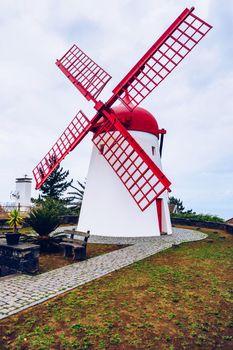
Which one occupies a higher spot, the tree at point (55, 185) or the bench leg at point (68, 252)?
the tree at point (55, 185)

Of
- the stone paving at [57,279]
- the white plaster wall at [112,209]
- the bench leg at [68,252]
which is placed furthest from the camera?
the white plaster wall at [112,209]

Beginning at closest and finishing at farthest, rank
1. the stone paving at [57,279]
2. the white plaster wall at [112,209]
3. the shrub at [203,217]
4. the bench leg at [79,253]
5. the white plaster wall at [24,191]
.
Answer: the stone paving at [57,279]
the bench leg at [79,253]
the white plaster wall at [112,209]
the shrub at [203,217]
the white plaster wall at [24,191]

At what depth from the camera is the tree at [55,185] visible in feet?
97.8

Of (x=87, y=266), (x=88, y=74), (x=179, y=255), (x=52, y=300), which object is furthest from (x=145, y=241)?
(x=88, y=74)

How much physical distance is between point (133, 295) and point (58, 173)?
1034 inches

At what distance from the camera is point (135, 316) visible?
176 inches

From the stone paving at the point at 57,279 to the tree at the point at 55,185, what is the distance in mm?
21269

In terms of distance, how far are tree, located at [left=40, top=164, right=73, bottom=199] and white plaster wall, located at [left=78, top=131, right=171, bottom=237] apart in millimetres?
16845

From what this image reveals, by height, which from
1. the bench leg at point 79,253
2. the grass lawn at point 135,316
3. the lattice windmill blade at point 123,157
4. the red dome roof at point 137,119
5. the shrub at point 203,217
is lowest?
the grass lawn at point 135,316

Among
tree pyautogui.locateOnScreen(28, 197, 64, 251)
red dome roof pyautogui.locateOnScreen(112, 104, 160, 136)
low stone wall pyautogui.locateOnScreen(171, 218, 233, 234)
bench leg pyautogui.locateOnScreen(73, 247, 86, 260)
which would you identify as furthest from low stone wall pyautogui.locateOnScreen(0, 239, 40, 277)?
low stone wall pyautogui.locateOnScreen(171, 218, 233, 234)

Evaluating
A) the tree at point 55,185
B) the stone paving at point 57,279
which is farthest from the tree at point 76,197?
the stone paving at point 57,279

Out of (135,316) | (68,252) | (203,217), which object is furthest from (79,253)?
(203,217)

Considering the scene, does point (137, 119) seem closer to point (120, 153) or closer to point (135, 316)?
point (120, 153)

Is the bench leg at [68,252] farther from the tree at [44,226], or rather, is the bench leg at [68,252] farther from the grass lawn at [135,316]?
the grass lawn at [135,316]
